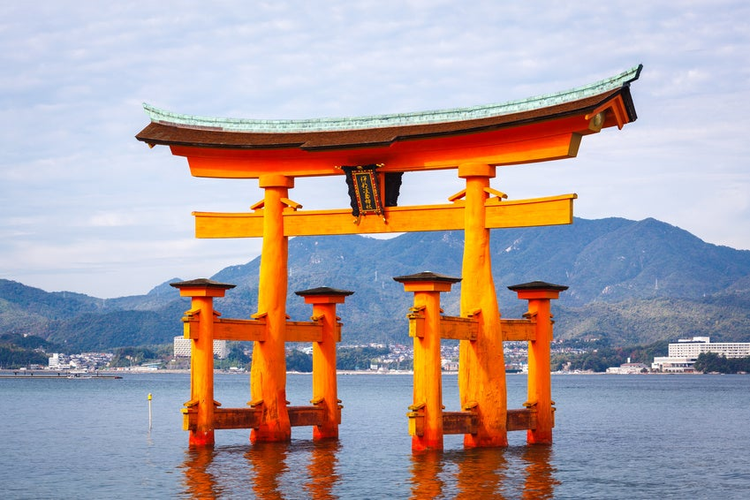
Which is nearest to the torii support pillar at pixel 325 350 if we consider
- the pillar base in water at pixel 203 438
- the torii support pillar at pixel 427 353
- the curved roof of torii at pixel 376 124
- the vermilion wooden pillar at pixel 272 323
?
the vermilion wooden pillar at pixel 272 323

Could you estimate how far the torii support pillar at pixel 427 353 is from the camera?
25859 mm

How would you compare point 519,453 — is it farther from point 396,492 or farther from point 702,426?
point 702,426

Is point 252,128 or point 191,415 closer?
point 191,415

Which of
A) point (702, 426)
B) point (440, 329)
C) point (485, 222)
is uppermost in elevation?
point (485, 222)

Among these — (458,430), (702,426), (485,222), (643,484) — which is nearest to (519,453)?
(458,430)

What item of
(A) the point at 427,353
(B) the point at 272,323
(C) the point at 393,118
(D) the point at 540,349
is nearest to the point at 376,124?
(C) the point at 393,118

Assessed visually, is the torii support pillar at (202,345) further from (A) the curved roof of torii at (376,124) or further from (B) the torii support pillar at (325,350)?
(A) the curved roof of torii at (376,124)

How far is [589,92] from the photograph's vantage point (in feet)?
85.6

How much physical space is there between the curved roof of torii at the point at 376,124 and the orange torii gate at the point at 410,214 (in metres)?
0.04

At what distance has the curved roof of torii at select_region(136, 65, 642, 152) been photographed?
84.9 feet

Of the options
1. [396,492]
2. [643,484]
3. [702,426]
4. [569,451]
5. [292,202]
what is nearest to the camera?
[396,492]

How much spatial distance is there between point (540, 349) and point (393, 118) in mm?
6815

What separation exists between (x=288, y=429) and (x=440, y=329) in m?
5.84

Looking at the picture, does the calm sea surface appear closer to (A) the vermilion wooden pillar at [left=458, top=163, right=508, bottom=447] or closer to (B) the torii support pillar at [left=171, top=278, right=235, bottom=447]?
(A) the vermilion wooden pillar at [left=458, top=163, right=508, bottom=447]
